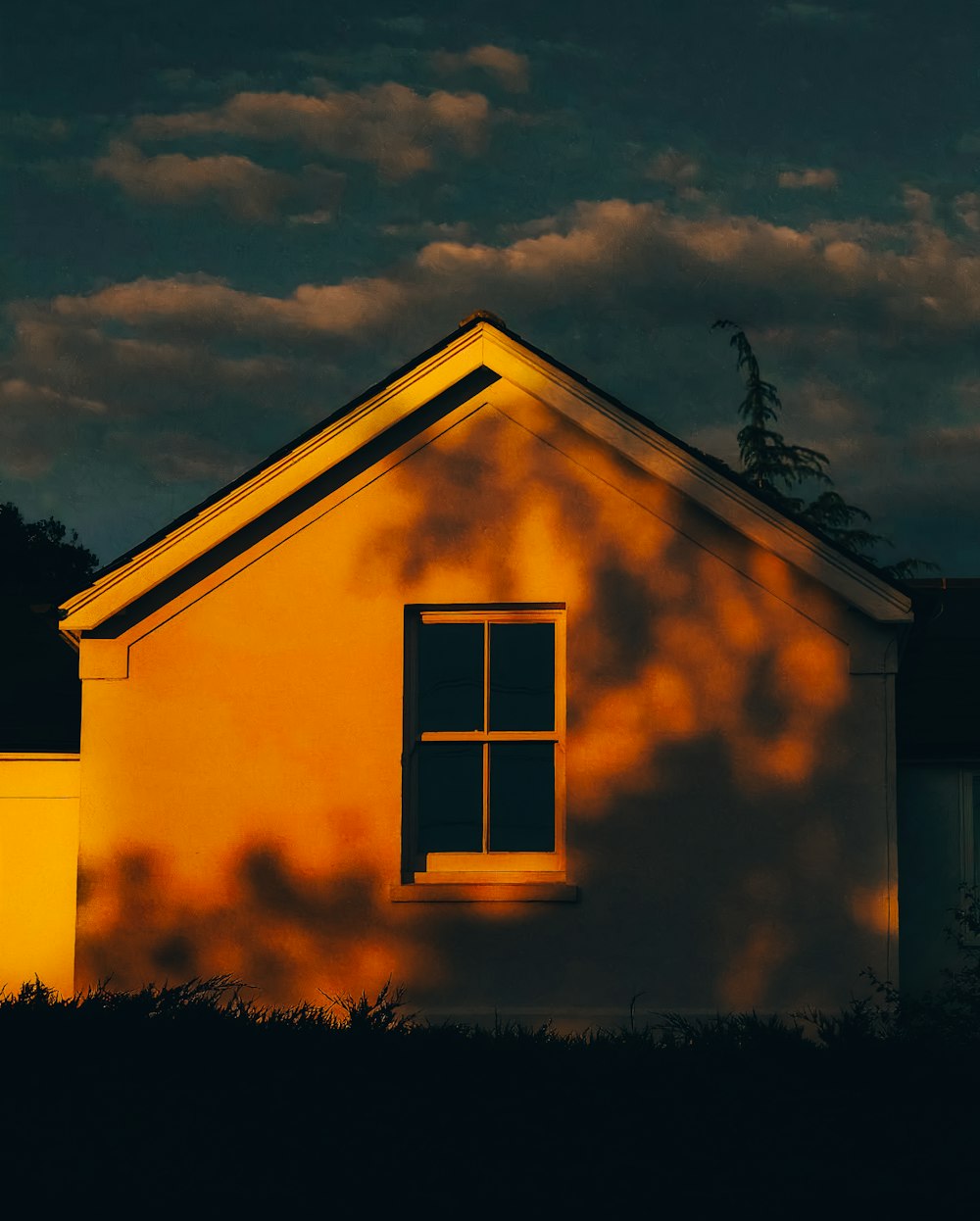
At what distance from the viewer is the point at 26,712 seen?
13.3 metres

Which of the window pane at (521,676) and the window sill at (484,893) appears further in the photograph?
the window pane at (521,676)

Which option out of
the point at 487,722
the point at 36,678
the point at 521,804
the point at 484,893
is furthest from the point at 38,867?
the point at 521,804

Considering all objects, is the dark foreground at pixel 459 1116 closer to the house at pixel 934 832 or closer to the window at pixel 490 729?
the house at pixel 934 832

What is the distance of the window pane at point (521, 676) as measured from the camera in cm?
1611

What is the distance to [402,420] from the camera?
33.9ft

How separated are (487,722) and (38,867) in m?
4.90

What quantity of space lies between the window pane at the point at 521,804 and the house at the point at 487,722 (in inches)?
329

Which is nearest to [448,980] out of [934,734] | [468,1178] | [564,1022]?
[564,1022]

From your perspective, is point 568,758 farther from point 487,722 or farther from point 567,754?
point 487,722

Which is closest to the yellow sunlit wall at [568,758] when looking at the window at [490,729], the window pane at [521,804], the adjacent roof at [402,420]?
the adjacent roof at [402,420]

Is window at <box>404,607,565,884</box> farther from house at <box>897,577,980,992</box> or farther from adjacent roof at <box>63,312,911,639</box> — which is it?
house at <box>897,577,980,992</box>

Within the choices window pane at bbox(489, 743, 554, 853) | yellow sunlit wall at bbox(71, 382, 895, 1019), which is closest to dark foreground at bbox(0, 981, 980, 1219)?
yellow sunlit wall at bbox(71, 382, 895, 1019)

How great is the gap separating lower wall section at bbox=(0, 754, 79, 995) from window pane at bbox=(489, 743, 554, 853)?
23.4ft

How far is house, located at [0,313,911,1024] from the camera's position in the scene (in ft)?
32.5
